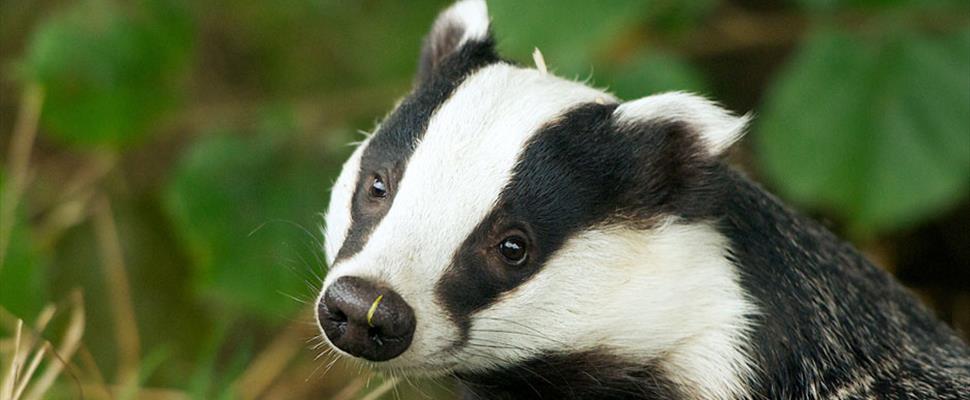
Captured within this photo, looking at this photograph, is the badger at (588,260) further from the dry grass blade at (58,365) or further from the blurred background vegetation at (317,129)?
the dry grass blade at (58,365)

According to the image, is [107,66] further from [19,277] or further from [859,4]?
[859,4]

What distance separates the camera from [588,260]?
3.04 metres

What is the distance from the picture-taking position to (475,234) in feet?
9.57

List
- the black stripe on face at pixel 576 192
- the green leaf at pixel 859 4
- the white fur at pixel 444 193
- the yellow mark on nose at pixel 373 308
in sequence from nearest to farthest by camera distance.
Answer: the yellow mark on nose at pixel 373 308 → the white fur at pixel 444 193 → the black stripe on face at pixel 576 192 → the green leaf at pixel 859 4

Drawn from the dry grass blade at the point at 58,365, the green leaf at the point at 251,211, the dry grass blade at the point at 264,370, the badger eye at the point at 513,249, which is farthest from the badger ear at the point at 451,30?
the dry grass blade at the point at 264,370

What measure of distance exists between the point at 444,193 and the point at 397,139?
324 millimetres

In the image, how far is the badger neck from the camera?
3100mm

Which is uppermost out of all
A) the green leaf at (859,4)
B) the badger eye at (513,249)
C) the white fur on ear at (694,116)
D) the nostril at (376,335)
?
the green leaf at (859,4)

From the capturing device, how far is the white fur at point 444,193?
9.28ft

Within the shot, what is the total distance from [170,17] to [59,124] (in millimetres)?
590

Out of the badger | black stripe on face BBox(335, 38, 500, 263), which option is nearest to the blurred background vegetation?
black stripe on face BBox(335, 38, 500, 263)

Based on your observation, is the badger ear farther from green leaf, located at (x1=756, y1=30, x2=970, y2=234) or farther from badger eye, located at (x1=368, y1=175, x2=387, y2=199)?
green leaf, located at (x1=756, y1=30, x2=970, y2=234)

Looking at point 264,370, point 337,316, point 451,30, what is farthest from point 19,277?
point 337,316

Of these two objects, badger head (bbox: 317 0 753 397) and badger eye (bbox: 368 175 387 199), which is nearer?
badger head (bbox: 317 0 753 397)
